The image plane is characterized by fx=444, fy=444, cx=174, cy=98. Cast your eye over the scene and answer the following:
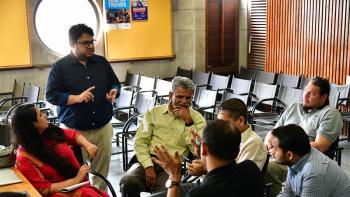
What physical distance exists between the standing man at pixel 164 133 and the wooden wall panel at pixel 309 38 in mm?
3770

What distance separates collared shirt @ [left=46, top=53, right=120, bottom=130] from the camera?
365cm

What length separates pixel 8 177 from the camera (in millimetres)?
2662

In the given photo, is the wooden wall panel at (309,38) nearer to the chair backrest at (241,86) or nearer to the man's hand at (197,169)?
the chair backrest at (241,86)

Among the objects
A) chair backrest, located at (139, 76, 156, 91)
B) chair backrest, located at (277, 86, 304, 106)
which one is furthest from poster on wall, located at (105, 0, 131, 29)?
chair backrest, located at (277, 86, 304, 106)

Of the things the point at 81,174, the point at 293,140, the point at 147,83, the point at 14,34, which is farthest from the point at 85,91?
the point at 14,34

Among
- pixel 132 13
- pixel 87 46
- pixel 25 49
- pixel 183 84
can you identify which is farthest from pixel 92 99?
pixel 132 13

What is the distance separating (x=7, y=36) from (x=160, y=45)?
264 cm

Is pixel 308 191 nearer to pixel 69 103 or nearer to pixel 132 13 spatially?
pixel 69 103

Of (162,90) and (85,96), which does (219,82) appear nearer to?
(162,90)

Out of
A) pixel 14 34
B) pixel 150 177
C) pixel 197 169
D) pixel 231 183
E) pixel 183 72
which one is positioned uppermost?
pixel 14 34

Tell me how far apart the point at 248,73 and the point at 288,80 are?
99cm

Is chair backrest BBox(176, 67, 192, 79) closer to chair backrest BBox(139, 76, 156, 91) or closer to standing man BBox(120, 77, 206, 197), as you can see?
chair backrest BBox(139, 76, 156, 91)

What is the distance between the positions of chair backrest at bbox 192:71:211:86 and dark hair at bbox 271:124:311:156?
4.82 meters

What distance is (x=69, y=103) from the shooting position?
11.7 feet
